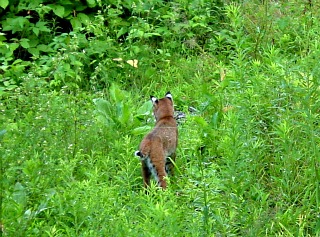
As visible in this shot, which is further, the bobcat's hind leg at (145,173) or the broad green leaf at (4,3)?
the broad green leaf at (4,3)

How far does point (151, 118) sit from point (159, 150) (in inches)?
59.2

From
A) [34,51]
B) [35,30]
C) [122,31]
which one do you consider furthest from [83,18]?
[34,51]

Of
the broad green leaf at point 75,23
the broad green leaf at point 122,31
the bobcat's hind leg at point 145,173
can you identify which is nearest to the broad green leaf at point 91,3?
the broad green leaf at point 75,23

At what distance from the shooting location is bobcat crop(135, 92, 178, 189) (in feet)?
22.8

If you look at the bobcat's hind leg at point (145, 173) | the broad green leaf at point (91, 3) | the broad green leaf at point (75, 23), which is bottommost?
the broad green leaf at point (75, 23)

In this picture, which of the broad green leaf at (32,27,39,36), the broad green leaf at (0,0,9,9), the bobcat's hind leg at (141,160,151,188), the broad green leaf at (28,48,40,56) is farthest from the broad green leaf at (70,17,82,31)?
the bobcat's hind leg at (141,160,151,188)

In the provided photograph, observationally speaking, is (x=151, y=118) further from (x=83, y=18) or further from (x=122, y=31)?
(x=83, y=18)

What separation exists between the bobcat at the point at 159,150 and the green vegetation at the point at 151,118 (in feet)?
0.47

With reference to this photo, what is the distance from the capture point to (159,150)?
23.0 ft

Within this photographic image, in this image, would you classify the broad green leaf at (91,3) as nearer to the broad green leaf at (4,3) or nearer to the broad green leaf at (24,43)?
the broad green leaf at (24,43)

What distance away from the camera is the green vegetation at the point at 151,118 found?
18.9ft

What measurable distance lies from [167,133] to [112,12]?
326 centimetres

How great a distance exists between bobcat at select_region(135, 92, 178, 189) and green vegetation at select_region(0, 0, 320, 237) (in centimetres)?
14

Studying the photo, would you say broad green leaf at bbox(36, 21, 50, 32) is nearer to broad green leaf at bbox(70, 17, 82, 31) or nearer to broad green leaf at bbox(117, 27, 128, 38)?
broad green leaf at bbox(70, 17, 82, 31)
